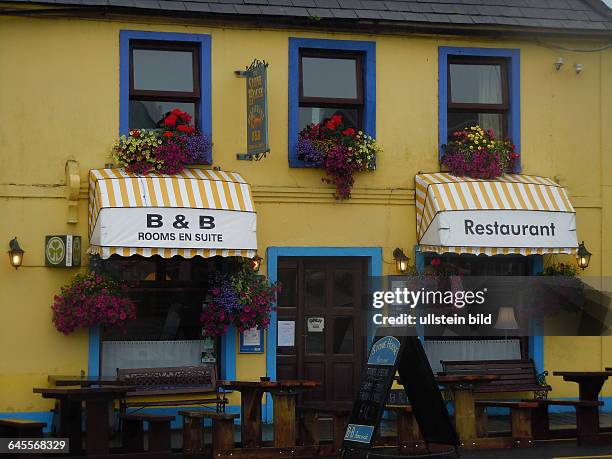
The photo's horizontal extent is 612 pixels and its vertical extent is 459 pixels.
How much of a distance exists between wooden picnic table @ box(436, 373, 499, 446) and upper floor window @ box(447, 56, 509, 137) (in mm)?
4834

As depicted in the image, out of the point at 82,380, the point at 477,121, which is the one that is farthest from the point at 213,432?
the point at 477,121

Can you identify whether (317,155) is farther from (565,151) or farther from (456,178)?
(565,151)

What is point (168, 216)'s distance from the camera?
14.9 m

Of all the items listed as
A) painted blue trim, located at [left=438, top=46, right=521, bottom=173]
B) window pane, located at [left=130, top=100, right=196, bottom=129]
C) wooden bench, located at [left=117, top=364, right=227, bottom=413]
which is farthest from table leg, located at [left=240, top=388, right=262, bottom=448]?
painted blue trim, located at [left=438, top=46, right=521, bottom=173]

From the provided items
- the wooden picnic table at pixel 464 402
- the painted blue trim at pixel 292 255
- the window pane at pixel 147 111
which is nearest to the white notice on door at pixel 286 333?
the painted blue trim at pixel 292 255

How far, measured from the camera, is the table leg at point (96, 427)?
12.2 m

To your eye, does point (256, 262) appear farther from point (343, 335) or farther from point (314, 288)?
point (343, 335)

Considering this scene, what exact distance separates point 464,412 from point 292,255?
3819 mm

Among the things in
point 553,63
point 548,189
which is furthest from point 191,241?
point 553,63

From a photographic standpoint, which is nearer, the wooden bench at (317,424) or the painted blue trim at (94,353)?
the wooden bench at (317,424)

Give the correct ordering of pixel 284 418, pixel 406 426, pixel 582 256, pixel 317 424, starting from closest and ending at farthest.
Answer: pixel 284 418 → pixel 317 424 → pixel 406 426 → pixel 582 256

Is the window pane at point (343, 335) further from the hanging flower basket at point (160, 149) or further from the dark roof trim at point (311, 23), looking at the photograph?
the dark roof trim at point (311, 23)

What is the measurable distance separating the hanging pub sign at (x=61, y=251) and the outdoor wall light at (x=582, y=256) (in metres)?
7.09

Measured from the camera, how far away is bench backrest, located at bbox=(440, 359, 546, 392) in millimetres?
16828
